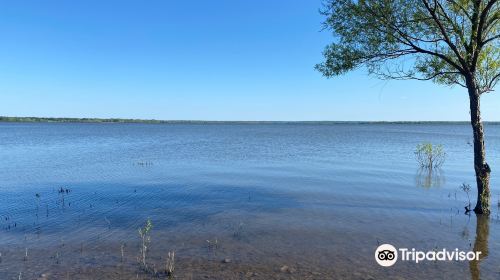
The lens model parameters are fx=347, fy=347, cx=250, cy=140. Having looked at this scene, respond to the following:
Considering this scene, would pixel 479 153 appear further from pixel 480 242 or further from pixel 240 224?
pixel 240 224

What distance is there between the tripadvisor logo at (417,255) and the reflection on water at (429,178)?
1219cm

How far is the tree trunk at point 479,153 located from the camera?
47.8ft

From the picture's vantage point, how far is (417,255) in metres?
10.9

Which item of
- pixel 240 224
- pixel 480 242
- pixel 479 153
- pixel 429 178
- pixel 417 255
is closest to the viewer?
pixel 417 255

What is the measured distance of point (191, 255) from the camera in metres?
10.8

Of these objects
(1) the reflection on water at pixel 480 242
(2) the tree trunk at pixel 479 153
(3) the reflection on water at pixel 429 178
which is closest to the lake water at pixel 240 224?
(1) the reflection on water at pixel 480 242

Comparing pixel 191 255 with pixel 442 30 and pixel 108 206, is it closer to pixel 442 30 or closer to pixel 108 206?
pixel 108 206

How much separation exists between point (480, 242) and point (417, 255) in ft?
9.46

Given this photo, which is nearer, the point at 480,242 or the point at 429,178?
the point at 480,242

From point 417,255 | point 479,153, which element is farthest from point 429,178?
point 417,255

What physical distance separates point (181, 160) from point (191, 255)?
1057 inches

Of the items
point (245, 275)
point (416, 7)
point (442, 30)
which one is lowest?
point (245, 275)

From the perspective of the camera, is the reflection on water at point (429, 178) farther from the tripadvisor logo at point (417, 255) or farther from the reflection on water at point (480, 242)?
the tripadvisor logo at point (417, 255)

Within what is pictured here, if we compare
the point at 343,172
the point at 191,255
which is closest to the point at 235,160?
the point at 343,172
